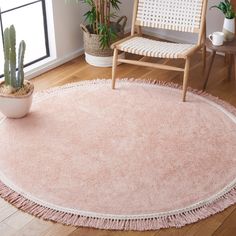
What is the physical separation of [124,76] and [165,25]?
495 mm

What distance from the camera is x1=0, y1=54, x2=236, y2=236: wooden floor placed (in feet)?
7.22

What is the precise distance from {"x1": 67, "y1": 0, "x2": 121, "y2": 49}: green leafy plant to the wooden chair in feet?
0.68

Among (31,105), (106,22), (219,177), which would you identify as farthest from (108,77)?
(219,177)

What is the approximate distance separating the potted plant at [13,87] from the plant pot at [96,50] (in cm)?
84

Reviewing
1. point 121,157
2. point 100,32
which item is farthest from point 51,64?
point 121,157

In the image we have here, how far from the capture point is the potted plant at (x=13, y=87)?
2.89m

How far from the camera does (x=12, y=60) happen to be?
2898 mm

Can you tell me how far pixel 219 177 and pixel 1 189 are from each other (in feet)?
3.82

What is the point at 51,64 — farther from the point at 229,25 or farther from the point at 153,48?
the point at 229,25

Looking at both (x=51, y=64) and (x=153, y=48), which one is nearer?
(x=153, y=48)

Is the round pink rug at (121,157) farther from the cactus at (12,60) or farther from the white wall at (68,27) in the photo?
the white wall at (68,27)

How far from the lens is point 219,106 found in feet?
10.5

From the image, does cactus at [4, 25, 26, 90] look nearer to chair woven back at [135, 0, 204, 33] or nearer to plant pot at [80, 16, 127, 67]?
plant pot at [80, 16, 127, 67]

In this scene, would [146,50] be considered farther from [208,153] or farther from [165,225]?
[165,225]
